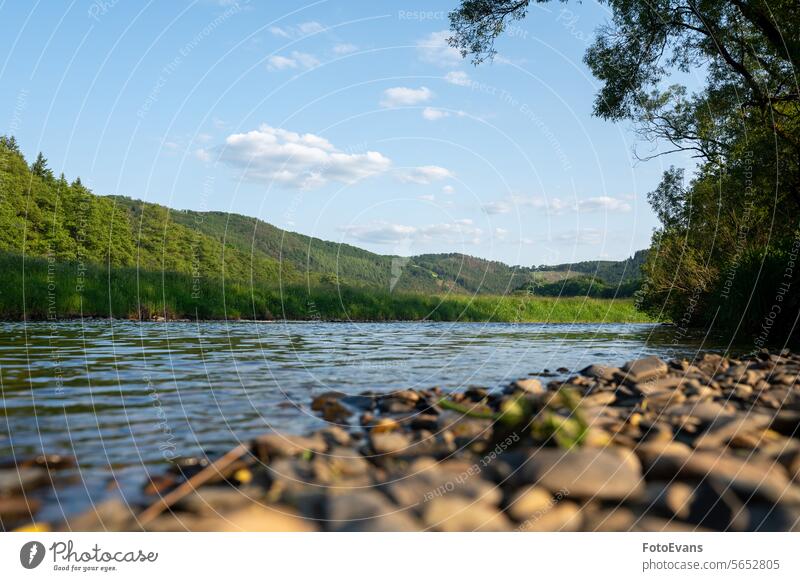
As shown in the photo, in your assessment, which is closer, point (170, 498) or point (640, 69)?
point (170, 498)

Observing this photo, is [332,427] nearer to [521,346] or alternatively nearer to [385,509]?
[385,509]

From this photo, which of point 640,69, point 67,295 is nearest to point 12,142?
point 67,295

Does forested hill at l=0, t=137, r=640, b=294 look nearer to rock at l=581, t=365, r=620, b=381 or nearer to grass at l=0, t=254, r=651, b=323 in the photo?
grass at l=0, t=254, r=651, b=323

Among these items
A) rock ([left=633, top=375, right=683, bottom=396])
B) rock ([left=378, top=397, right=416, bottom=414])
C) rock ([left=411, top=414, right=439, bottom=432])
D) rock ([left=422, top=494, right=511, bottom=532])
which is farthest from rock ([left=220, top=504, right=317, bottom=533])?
rock ([left=633, top=375, right=683, bottom=396])

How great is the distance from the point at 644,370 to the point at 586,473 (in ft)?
16.4

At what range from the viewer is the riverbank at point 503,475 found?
12.1 ft

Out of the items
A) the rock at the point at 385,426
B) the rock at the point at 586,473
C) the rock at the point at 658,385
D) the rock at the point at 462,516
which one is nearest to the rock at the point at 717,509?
the rock at the point at 586,473

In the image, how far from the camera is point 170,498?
153 inches

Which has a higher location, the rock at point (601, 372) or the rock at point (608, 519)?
the rock at point (601, 372)

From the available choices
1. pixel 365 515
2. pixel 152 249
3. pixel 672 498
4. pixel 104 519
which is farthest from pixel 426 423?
pixel 152 249

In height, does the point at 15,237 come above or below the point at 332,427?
above

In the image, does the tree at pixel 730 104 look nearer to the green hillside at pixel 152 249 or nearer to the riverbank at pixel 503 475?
the riverbank at pixel 503 475

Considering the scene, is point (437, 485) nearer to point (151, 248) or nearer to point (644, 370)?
point (644, 370)

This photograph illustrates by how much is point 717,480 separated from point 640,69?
19312 mm
